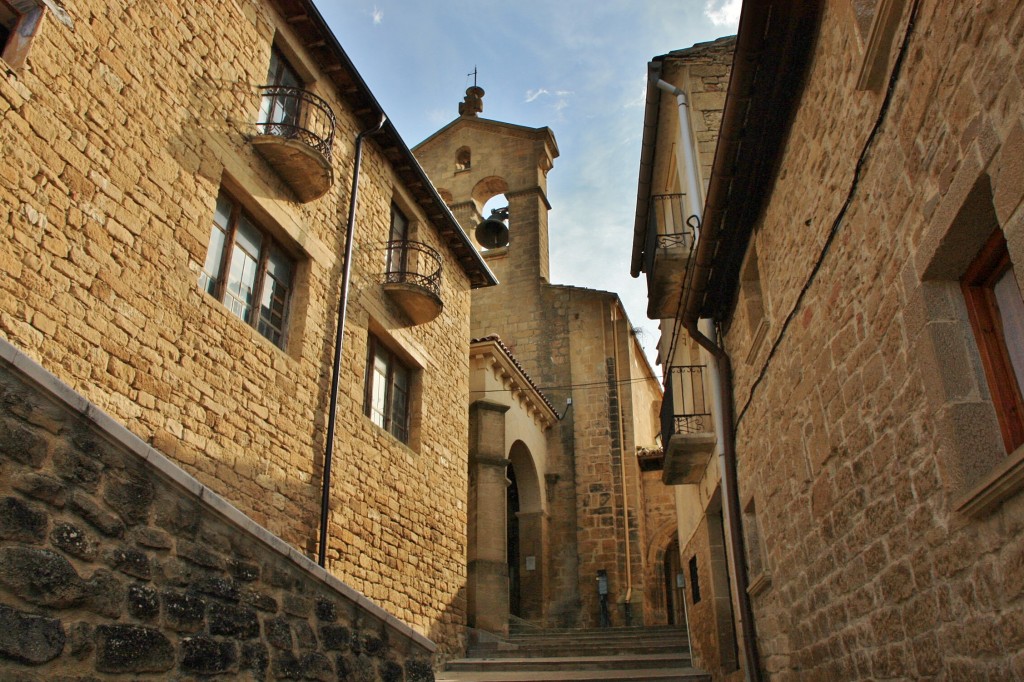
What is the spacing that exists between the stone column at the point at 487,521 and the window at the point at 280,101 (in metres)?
6.63

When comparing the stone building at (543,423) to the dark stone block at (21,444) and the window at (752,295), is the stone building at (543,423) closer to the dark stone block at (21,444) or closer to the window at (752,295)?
the window at (752,295)

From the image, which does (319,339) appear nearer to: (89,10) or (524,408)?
(89,10)

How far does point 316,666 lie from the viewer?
14.5ft

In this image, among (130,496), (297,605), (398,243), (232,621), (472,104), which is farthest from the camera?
(472,104)

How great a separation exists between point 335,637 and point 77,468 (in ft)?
6.55

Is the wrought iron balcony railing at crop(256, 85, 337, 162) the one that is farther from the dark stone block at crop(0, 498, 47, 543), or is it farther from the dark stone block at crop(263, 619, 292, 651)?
the dark stone block at crop(0, 498, 47, 543)

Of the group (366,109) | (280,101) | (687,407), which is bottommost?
(687,407)

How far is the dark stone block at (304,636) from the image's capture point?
433 cm

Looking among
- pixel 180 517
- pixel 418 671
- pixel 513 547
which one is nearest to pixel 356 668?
pixel 418 671

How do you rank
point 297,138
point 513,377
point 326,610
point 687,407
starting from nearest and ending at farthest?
point 326,610
point 297,138
point 687,407
point 513,377

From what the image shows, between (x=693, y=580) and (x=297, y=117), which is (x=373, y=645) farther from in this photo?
(x=693, y=580)

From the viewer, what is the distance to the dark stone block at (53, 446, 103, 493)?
318 centimetres

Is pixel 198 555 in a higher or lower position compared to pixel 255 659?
higher

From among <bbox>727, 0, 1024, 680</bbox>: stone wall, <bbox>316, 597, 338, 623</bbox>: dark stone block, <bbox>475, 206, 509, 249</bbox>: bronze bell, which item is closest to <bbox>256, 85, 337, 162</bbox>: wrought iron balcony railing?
<bbox>727, 0, 1024, 680</bbox>: stone wall
